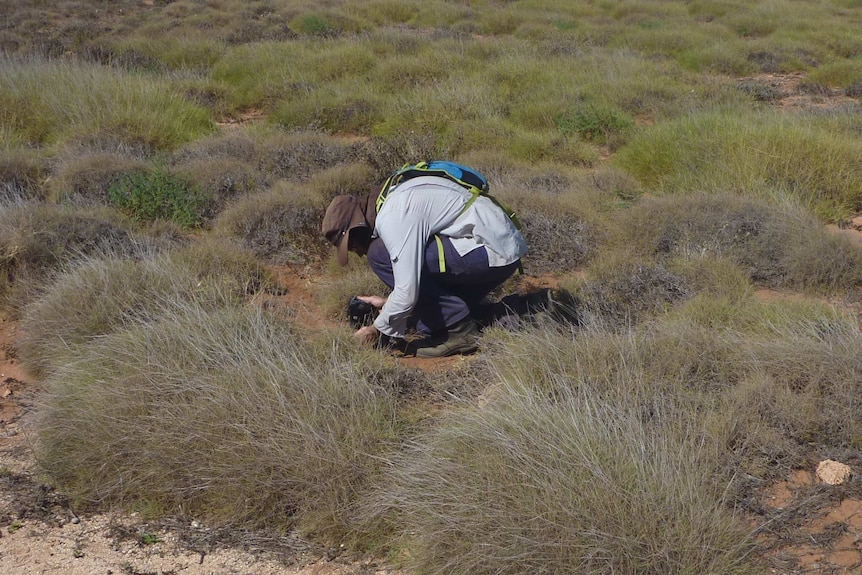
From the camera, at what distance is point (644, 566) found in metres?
2.53

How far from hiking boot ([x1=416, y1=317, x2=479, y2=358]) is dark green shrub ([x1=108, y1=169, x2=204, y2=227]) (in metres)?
2.60

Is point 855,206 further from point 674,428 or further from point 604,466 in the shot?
point 604,466

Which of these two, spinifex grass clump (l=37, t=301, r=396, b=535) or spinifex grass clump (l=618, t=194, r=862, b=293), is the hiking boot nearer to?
spinifex grass clump (l=37, t=301, r=396, b=535)

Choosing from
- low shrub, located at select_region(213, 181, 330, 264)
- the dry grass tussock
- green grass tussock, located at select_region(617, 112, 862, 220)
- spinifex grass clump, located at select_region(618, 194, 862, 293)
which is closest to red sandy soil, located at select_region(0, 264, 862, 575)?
the dry grass tussock

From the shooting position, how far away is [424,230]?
3.96 meters

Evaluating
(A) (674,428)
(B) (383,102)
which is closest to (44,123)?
(B) (383,102)

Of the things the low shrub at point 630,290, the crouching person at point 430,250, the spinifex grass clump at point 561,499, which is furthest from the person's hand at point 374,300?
the spinifex grass clump at point 561,499

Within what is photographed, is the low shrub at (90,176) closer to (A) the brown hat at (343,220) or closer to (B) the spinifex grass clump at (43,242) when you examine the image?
(B) the spinifex grass clump at (43,242)

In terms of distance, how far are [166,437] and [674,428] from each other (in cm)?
200

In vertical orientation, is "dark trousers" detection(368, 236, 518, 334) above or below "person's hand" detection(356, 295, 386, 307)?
above

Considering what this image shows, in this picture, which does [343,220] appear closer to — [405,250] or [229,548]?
[405,250]

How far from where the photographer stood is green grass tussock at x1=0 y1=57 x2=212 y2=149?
7980mm

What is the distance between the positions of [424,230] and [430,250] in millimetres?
194

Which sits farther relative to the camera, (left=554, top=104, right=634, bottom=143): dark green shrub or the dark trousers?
(left=554, top=104, right=634, bottom=143): dark green shrub
